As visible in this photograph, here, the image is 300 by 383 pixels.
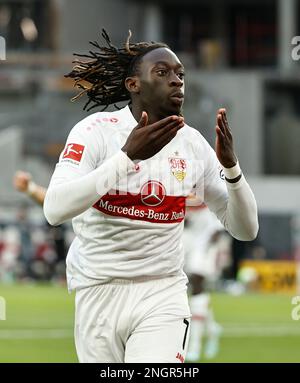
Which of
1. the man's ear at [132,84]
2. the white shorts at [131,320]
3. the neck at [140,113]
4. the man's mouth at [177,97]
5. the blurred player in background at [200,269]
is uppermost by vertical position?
the man's ear at [132,84]

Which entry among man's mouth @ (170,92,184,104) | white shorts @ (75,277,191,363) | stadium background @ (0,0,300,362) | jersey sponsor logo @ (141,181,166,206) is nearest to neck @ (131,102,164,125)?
man's mouth @ (170,92,184,104)

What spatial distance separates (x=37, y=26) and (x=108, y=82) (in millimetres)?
37452

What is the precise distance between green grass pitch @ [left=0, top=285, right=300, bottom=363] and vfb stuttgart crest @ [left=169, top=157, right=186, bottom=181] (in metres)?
7.02

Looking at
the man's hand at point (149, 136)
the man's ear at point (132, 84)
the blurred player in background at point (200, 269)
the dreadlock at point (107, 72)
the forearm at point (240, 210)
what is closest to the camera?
the man's hand at point (149, 136)

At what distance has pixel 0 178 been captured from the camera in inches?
1288

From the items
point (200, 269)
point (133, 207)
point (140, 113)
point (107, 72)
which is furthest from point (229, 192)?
point (200, 269)

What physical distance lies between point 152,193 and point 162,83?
0.59 m

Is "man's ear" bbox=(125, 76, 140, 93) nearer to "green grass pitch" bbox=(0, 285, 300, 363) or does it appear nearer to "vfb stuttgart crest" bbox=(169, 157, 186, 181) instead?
"vfb stuttgart crest" bbox=(169, 157, 186, 181)

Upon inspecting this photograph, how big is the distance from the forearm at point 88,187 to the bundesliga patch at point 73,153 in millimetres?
174

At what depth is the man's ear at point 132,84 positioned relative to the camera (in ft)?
21.8

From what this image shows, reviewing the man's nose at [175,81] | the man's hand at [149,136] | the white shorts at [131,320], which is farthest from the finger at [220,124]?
the white shorts at [131,320]

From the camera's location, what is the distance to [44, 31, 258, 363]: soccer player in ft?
21.0

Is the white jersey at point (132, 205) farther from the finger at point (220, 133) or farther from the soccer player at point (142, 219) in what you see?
the finger at point (220, 133)
